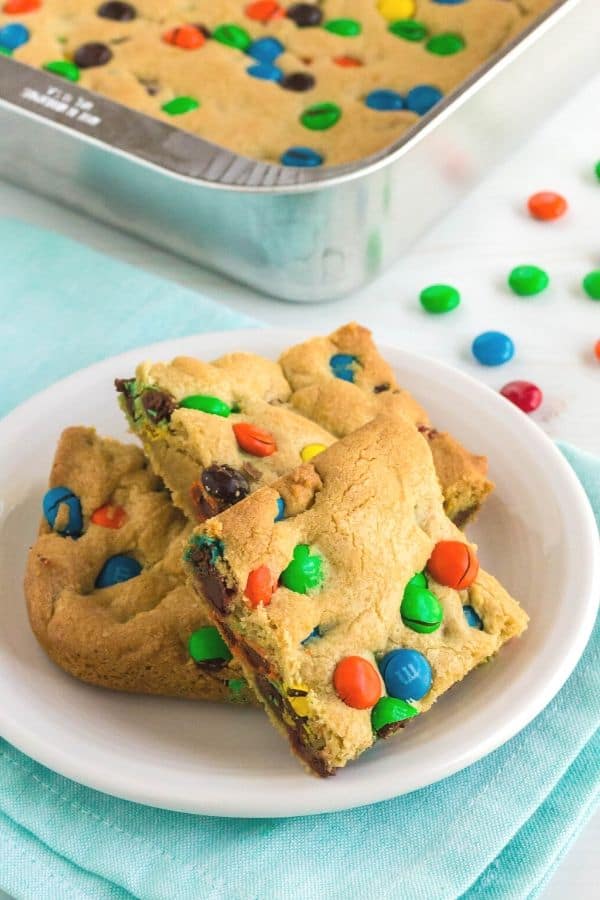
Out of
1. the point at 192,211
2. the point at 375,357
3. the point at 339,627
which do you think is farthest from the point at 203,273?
the point at 339,627

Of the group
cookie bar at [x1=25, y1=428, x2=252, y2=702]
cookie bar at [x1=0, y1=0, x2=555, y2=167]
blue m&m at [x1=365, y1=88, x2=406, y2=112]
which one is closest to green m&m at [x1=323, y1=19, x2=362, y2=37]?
cookie bar at [x1=0, y1=0, x2=555, y2=167]

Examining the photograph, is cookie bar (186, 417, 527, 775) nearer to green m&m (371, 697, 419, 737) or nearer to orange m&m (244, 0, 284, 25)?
green m&m (371, 697, 419, 737)

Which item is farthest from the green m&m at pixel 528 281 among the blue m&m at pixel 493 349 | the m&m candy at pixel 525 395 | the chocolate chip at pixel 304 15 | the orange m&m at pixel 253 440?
the orange m&m at pixel 253 440

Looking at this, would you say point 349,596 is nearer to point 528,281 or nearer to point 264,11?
point 528,281

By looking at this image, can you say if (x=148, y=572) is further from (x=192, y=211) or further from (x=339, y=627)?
(x=192, y=211)

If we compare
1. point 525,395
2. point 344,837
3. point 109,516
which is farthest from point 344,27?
point 344,837

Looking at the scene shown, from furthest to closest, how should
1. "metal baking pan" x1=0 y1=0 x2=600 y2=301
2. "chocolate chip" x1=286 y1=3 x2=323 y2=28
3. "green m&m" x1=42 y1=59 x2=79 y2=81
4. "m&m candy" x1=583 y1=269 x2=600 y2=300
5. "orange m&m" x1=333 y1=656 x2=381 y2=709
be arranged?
"chocolate chip" x1=286 y1=3 x2=323 y2=28 < "green m&m" x1=42 y1=59 x2=79 y2=81 < "m&m candy" x1=583 y1=269 x2=600 y2=300 < "metal baking pan" x1=0 y1=0 x2=600 y2=301 < "orange m&m" x1=333 y1=656 x2=381 y2=709

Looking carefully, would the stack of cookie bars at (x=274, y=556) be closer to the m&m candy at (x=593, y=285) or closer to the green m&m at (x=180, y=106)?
the m&m candy at (x=593, y=285)

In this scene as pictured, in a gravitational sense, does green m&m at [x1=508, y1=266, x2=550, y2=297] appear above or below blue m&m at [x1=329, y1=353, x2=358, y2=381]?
below
